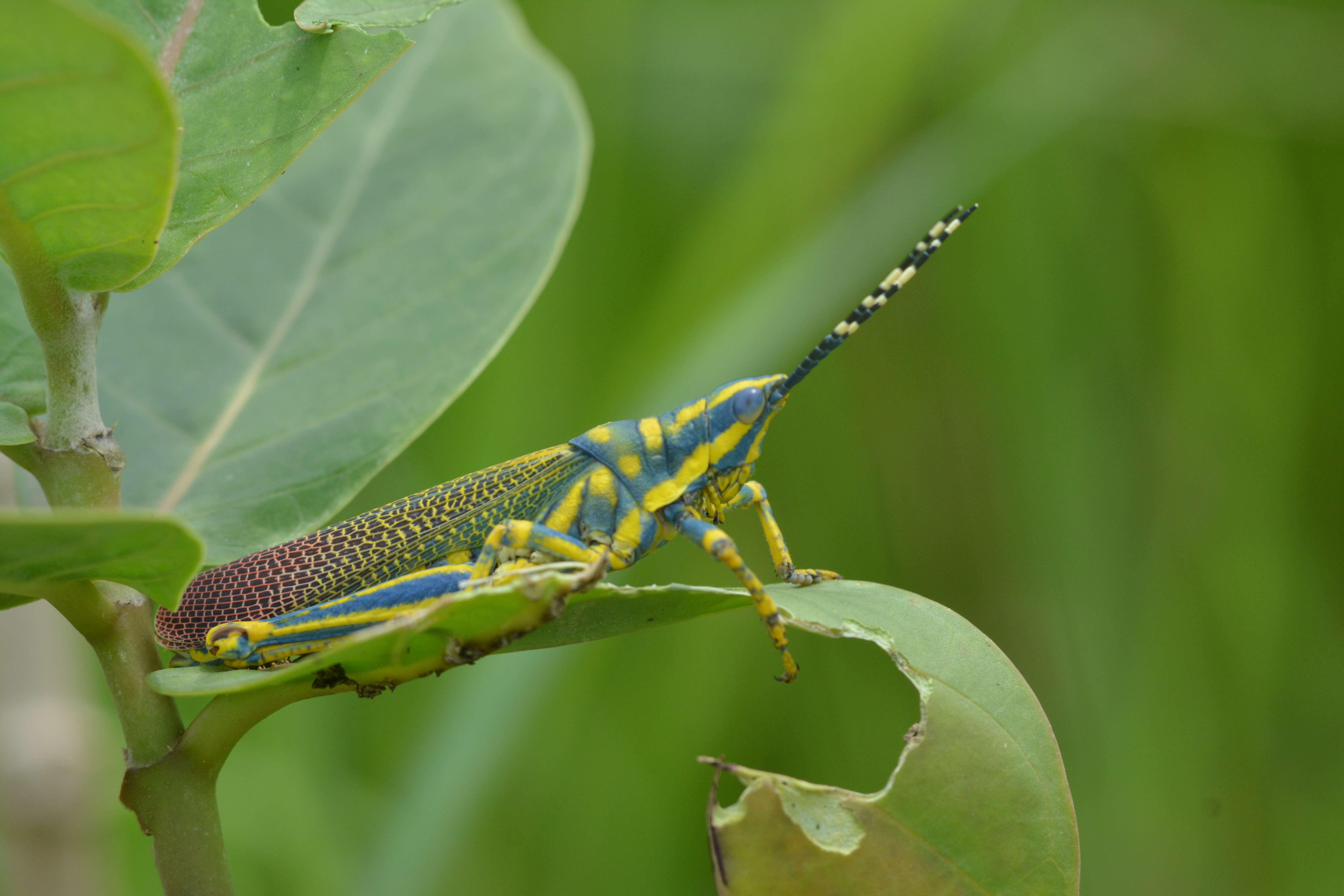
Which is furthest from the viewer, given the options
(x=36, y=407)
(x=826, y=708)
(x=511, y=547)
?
(x=826, y=708)

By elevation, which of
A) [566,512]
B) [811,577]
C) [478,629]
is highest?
[478,629]

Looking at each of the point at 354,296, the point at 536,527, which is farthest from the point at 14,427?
the point at 536,527

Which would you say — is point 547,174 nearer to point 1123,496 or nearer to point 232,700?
point 232,700

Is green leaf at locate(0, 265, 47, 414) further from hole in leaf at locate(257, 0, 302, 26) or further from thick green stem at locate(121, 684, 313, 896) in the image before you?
hole in leaf at locate(257, 0, 302, 26)

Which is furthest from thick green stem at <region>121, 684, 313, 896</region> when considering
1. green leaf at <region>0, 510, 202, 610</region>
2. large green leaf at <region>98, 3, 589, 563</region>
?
large green leaf at <region>98, 3, 589, 563</region>

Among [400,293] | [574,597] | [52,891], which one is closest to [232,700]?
[574,597]

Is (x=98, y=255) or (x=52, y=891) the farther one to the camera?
(x=52, y=891)

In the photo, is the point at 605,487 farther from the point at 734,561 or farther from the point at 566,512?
the point at 734,561
